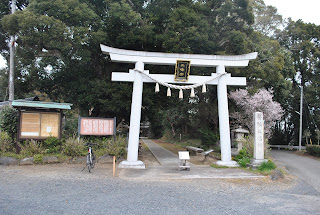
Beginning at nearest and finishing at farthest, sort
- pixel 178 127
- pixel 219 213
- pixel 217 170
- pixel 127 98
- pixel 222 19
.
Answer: pixel 219 213 → pixel 217 170 → pixel 127 98 → pixel 222 19 → pixel 178 127

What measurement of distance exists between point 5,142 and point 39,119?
153 centimetres

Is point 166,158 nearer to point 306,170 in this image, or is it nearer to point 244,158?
point 244,158

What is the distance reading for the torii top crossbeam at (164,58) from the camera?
33.3 feet

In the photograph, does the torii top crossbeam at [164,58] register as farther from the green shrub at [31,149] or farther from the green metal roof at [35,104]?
the green shrub at [31,149]

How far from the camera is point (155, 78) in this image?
10.5 meters

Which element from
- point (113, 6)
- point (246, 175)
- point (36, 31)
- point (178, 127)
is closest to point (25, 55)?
point (36, 31)

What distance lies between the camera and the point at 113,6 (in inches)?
507

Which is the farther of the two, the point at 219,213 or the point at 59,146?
the point at 59,146

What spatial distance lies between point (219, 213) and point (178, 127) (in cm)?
2885

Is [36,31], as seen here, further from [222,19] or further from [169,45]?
[222,19]

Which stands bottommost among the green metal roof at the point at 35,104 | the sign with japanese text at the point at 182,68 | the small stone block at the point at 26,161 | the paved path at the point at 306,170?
the paved path at the point at 306,170

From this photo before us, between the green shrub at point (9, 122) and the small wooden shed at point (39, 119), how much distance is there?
35.1 inches

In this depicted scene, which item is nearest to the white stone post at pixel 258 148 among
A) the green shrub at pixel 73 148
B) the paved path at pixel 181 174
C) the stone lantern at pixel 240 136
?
the paved path at pixel 181 174

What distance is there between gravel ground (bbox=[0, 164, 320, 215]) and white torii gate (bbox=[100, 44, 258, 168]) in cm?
224
